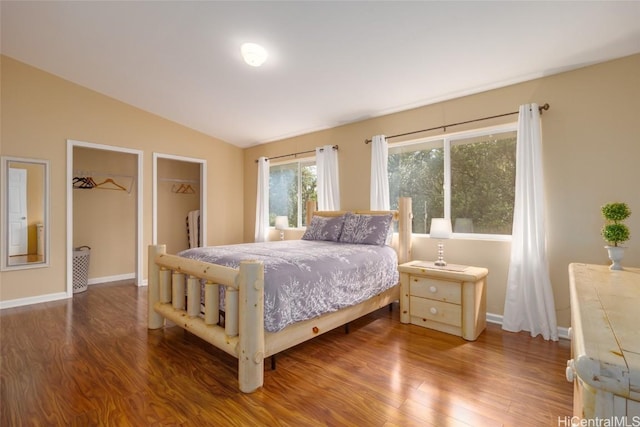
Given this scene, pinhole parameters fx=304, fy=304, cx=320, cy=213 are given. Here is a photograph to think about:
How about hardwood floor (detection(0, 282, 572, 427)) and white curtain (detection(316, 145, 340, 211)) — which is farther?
white curtain (detection(316, 145, 340, 211))

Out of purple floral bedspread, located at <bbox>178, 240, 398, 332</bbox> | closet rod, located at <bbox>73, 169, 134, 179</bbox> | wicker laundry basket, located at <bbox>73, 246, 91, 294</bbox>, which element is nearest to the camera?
purple floral bedspread, located at <bbox>178, 240, 398, 332</bbox>

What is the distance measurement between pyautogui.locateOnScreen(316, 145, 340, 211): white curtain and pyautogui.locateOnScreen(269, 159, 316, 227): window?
0.45 m

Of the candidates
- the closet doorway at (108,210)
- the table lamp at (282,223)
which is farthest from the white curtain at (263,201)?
the closet doorway at (108,210)

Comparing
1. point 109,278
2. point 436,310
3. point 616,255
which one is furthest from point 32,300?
point 616,255

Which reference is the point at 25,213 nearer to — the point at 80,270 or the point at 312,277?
the point at 80,270

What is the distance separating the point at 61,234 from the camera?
12.8 feet

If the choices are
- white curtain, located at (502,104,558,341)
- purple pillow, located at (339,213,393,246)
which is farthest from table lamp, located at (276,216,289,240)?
white curtain, located at (502,104,558,341)

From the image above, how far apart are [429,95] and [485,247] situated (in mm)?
1706

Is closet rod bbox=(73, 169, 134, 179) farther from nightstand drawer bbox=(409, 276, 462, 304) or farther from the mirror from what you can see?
nightstand drawer bbox=(409, 276, 462, 304)

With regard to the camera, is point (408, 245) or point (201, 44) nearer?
point (201, 44)

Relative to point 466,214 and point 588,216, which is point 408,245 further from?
point 588,216

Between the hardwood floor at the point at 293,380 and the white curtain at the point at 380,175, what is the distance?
4.83ft

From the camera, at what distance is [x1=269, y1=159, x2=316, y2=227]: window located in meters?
4.91

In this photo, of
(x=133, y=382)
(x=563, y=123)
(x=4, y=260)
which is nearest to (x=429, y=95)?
(x=563, y=123)
